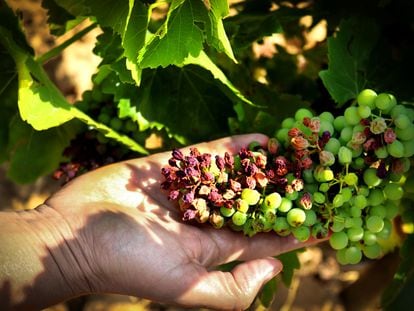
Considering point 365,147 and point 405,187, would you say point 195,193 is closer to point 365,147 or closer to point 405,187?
point 365,147

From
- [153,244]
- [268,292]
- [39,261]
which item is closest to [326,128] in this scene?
[153,244]

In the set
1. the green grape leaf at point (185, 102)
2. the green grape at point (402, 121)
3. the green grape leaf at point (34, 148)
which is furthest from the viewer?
the green grape leaf at point (34, 148)

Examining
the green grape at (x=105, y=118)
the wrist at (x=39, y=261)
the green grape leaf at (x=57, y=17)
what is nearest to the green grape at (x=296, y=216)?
the wrist at (x=39, y=261)

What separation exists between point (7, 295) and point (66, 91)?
5.35ft

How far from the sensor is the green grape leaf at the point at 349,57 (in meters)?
1.45

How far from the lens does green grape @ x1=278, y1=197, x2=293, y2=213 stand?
1.29 meters

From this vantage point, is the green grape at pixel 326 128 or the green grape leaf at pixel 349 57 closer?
the green grape at pixel 326 128

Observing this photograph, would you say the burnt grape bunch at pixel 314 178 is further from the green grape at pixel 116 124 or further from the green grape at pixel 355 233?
the green grape at pixel 116 124

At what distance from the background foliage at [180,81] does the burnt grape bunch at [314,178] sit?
0.18 meters

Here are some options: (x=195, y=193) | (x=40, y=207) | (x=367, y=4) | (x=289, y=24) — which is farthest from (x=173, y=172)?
(x=289, y=24)

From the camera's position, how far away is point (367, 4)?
5.29 ft

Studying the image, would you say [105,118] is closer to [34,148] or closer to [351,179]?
[34,148]

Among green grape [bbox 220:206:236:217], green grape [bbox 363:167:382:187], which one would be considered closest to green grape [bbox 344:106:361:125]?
green grape [bbox 363:167:382:187]

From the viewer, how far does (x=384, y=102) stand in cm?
125
